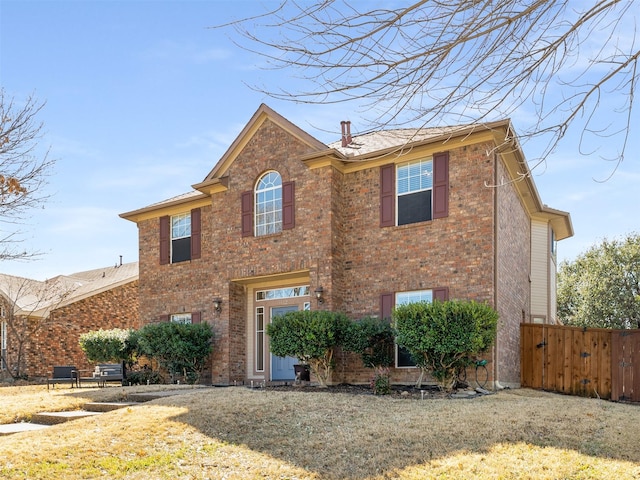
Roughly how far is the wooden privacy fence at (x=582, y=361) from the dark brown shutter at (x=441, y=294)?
10.6 feet

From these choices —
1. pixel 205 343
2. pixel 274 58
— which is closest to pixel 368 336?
pixel 205 343

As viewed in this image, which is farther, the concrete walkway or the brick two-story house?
A: the brick two-story house

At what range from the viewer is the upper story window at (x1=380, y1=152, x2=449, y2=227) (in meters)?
14.7

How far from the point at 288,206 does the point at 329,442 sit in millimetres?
8847

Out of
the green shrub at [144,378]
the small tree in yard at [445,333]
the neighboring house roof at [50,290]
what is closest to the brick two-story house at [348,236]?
the small tree in yard at [445,333]

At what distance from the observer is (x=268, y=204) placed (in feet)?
55.2

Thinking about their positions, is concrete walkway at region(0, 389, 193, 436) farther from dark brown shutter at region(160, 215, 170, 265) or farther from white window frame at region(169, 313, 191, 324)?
dark brown shutter at region(160, 215, 170, 265)

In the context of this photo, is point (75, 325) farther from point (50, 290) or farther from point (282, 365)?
point (282, 365)

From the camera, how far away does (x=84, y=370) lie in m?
23.7

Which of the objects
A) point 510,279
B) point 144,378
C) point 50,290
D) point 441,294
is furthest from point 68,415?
point 50,290

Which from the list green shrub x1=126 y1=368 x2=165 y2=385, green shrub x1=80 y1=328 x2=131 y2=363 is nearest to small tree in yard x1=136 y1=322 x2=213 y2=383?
green shrub x1=126 y1=368 x2=165 y2=385

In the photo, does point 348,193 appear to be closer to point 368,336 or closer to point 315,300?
point 315,300

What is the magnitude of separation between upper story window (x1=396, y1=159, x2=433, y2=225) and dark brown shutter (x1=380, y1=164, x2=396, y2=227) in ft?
0.32

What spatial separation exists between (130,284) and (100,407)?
15110 mm
